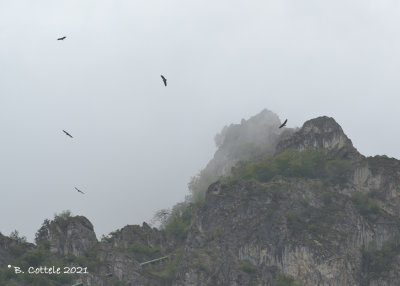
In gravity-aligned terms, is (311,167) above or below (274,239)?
above

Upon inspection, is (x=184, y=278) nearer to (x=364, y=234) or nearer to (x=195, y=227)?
(x=195, y=227)

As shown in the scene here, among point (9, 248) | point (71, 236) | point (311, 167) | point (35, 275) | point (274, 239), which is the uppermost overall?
point (311, 167)

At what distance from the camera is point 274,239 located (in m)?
160

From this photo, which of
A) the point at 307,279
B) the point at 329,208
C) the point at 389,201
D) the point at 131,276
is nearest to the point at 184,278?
the point at 131,276

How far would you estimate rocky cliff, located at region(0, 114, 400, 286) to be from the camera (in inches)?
6117

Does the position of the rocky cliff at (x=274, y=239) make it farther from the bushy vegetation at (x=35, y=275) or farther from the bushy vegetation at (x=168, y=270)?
the bushy vegetation at (x=35, y=275)

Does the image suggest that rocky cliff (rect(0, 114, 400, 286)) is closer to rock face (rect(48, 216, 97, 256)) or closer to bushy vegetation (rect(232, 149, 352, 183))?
rock face (rect(48, 216, 97, 256))

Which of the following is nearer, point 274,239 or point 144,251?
point 274,239

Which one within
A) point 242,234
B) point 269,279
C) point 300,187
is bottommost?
point 269,279

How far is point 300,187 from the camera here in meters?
175

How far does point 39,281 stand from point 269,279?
1593 inches

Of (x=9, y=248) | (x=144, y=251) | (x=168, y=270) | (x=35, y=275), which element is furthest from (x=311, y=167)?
(x=35, y=275)

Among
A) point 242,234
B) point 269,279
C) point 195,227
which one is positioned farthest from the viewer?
point 195,227

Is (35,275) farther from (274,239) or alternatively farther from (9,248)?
(274,239)
